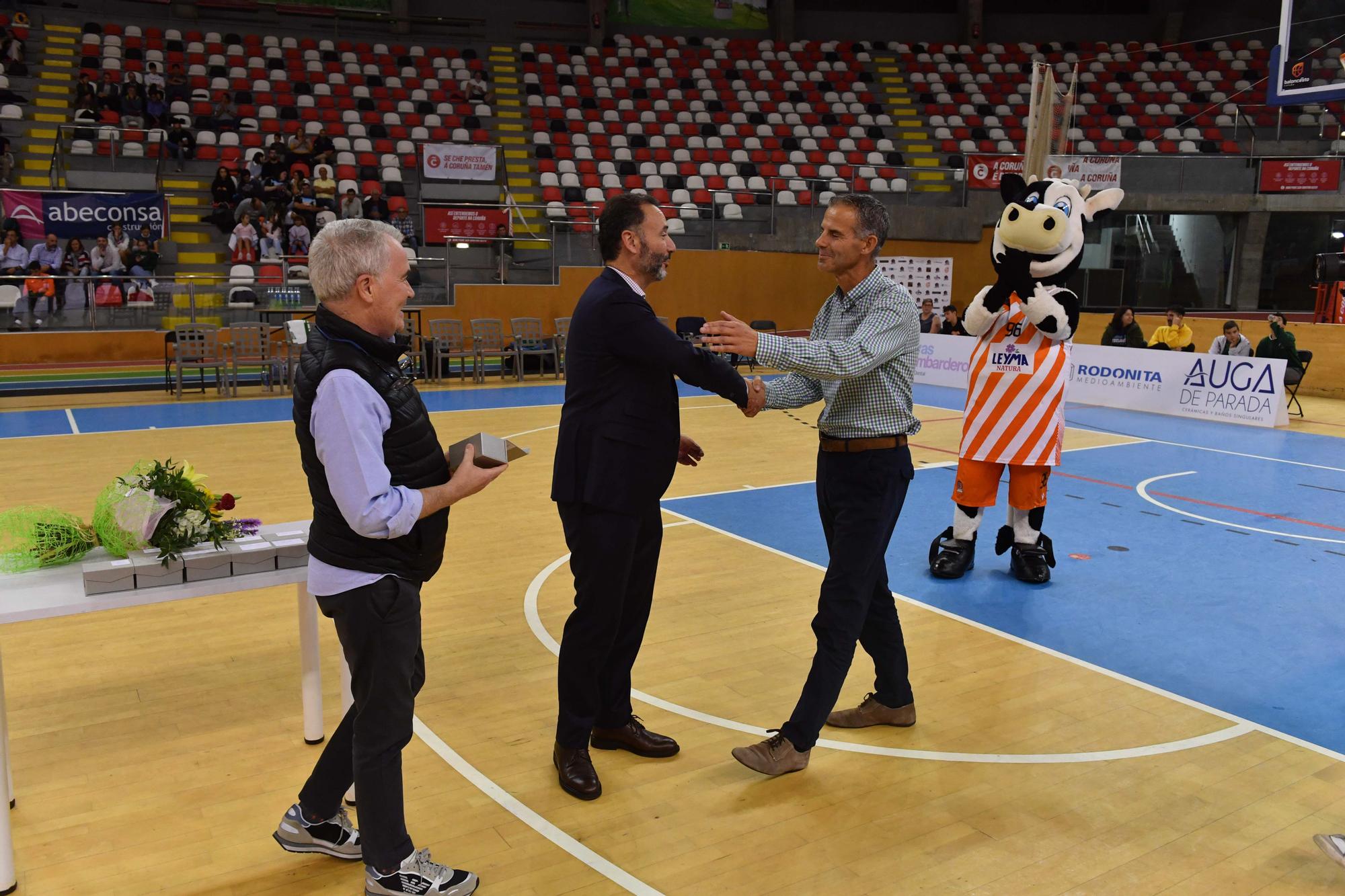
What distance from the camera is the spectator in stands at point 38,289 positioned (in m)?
14.8

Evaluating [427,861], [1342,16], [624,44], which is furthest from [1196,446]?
[624,44]

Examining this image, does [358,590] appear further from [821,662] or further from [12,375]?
[12,375]

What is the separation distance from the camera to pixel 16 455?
32.0 ft

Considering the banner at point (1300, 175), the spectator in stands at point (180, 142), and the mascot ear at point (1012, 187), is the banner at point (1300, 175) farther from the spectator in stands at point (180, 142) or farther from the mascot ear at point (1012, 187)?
the spectator in stands at point (180, 142)

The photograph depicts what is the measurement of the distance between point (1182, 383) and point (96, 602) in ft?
45.7

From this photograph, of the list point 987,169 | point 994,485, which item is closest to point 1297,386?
point 987,169

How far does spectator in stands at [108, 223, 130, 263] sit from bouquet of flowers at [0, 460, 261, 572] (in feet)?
47.3

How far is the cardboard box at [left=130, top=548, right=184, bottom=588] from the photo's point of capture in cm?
332

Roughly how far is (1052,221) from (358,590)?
16.9 ft

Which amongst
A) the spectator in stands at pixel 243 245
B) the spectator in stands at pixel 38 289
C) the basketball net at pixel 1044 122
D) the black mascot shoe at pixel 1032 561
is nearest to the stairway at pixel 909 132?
the basketball net at pixel 1044 122

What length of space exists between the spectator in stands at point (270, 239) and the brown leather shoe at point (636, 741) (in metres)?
15.1

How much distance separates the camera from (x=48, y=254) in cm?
1546

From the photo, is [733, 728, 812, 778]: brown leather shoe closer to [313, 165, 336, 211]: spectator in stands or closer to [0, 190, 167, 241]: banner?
[0, 190, 167, 241]: banner

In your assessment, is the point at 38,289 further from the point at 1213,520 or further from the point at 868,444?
the point at 1213,520
